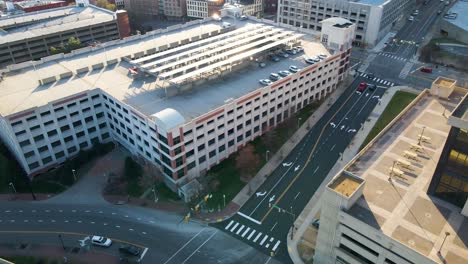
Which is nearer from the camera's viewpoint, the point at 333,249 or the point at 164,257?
the point at 333,249

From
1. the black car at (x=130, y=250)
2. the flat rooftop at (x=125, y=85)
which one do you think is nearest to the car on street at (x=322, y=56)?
the flat rooftop at (x=125, y=85)

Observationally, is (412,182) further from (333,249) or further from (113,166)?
(113,166)

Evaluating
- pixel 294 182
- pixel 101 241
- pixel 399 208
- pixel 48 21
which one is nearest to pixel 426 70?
pixel 294 182

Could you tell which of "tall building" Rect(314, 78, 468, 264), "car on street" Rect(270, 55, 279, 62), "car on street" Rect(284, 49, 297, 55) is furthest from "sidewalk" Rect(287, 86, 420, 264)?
"car on street" Rect(270, 55, 279, 62)

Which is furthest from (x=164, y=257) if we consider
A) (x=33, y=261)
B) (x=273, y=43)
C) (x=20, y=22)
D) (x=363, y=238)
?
(x=20, y=22)

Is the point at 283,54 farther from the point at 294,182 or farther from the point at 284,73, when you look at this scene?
the point at 294,182

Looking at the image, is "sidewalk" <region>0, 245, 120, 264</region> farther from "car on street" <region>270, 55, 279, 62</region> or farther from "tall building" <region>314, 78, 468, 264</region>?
"car on street" <region>270, 55, 279, 62</region>
